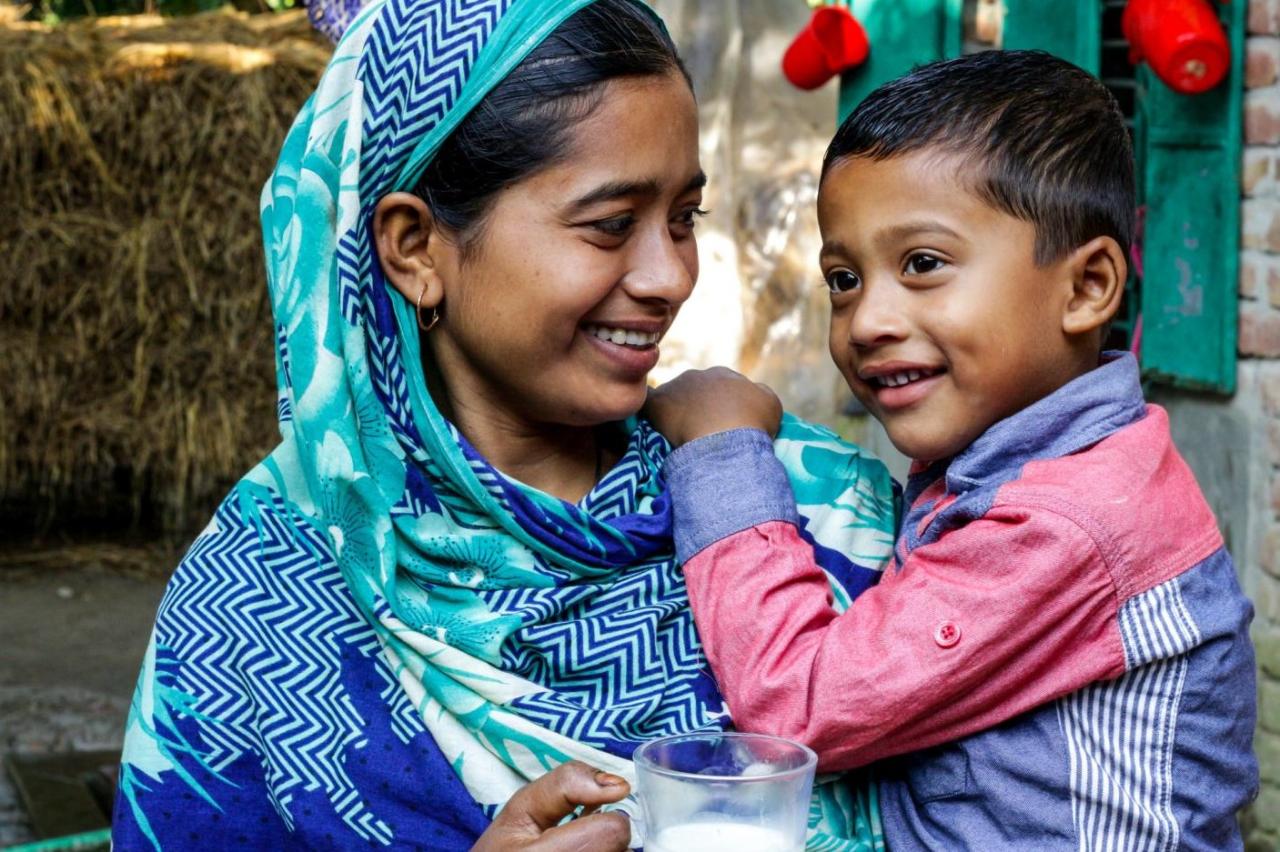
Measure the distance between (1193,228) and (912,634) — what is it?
9.18 feet

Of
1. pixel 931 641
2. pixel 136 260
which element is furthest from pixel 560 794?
pixel 136 260

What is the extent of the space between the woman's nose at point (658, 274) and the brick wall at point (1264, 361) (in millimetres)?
2508

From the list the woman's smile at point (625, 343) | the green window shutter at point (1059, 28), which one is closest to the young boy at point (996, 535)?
the woman's smile at point (625, 343)

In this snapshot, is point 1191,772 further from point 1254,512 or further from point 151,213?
point 151,213

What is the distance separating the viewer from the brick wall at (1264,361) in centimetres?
418

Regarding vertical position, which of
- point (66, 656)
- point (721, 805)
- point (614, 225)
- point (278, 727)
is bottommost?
point (66, 656)

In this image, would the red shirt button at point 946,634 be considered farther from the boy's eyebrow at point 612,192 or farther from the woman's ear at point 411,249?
the woman's ear at point 411,249

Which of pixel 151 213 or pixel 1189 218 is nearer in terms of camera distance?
pixel 1189 218

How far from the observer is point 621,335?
2184 millimetres

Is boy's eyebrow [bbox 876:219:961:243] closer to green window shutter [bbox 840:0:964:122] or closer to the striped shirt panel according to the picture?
the striped shirt panel

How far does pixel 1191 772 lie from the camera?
6.53 ft

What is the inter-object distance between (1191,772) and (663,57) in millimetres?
1112

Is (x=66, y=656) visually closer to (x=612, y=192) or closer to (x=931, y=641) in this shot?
(x=612, y=192)

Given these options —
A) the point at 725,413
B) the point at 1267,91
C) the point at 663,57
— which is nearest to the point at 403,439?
the point at 725,413
